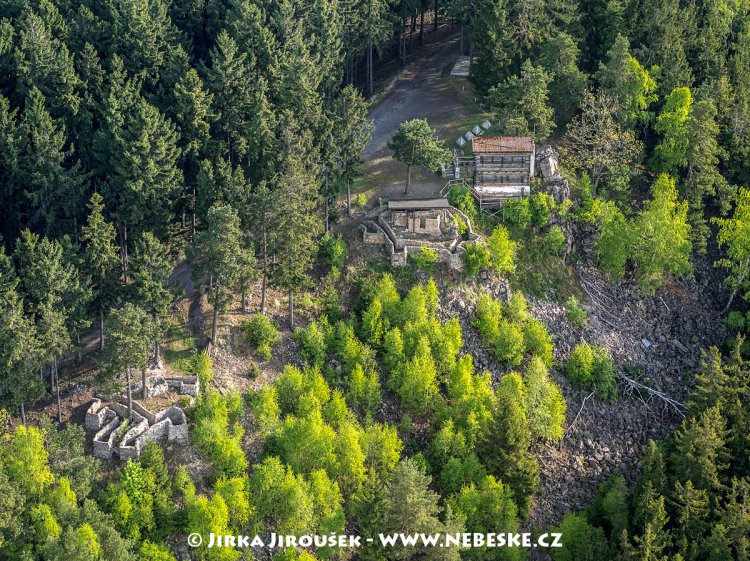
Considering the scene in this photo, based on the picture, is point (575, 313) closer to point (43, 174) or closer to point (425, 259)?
point (425, 259)

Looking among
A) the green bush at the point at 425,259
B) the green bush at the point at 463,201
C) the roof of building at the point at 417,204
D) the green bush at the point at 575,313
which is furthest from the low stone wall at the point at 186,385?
the green bush at the point at 575,313

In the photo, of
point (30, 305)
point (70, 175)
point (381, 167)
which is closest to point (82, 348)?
point (30, 305)

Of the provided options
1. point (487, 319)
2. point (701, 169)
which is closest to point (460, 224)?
point (487, 319)

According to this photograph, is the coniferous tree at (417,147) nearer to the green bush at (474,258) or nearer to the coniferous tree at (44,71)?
the green bush at (474,258)

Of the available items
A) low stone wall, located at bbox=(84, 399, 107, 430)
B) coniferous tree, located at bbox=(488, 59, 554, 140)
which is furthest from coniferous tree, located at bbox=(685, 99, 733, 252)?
low stone wall, located at bbox=(84, 399, 107, 430)

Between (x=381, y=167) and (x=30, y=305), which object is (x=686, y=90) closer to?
(x=381, y=167)

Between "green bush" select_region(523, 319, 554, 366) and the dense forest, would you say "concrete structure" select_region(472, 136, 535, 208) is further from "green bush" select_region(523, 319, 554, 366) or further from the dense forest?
"green bush" select_region(523, 319, 554, 366)
